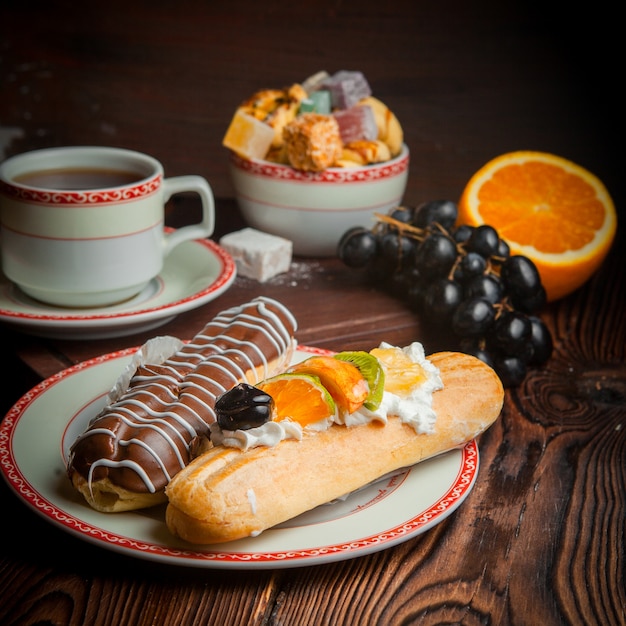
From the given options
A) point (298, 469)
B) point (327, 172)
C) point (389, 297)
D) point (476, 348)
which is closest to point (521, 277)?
point (476, 348)

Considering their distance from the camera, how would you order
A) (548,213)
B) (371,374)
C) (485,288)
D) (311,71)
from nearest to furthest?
(371,374) < (485,288) < (548,213) < (311,71)

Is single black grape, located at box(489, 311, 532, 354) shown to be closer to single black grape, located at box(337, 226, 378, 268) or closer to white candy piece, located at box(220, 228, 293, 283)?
single black grape, located at box(337, 226, 378, 268)

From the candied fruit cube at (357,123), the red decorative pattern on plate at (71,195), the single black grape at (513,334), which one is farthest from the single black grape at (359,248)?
the red decorative pattern on plate at (71,195)

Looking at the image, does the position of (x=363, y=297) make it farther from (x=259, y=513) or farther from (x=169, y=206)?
(x=259, y=513)

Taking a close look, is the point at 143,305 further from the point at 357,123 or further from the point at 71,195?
the point at 357,123

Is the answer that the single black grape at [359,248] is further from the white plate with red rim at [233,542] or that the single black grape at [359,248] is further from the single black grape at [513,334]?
the white plate with red rim at [233,542]

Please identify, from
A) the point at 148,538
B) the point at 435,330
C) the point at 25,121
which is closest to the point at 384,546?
the point at 148,538
